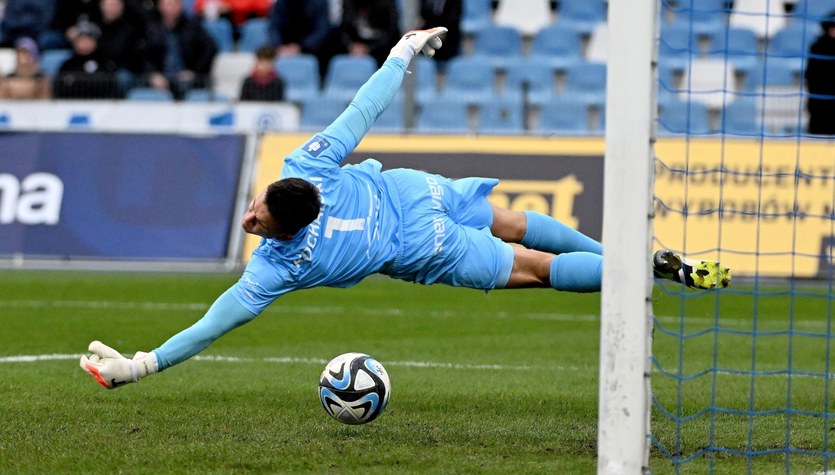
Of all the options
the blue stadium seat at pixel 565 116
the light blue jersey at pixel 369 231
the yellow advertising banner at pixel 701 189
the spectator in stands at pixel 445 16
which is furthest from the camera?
the spectator in stands at pixel 445 16

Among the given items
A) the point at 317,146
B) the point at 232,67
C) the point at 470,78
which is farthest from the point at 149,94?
the point at 317,146

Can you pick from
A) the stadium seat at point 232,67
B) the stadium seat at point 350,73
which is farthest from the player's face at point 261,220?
the stadium seat at point 232,67

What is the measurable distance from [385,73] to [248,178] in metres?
9.31

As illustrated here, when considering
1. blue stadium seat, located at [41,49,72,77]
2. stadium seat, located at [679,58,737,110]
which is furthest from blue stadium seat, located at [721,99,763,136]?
blue stadium seat, located at [41,49,72,77]

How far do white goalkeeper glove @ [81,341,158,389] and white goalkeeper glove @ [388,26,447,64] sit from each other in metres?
2.08

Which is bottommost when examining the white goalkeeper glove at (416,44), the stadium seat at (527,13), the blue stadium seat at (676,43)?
the white goalkeeper glove at (416,44)

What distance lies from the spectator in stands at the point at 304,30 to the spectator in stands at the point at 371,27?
392 millimetres

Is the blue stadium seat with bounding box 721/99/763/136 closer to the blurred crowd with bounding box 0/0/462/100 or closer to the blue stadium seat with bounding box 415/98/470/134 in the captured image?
the blue stadium seat with bounding box 415/98/470/134

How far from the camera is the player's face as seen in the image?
6.12 metres

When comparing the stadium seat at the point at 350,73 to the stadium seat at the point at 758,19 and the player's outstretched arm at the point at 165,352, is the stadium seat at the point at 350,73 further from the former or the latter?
the player's outstretched arm at the point at 165,352

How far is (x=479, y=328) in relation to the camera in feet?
36.9

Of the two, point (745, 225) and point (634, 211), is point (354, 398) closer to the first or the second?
point (634, 211)

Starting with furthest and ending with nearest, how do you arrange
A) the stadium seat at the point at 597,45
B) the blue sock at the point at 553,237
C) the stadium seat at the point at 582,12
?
the stadium seat at the point at 582,12 → the stadium seat at the point at 597,45 → the blue sock at the point at 553,237

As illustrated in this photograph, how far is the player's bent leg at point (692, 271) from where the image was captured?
274 inches
